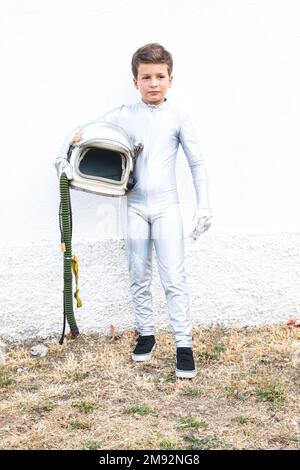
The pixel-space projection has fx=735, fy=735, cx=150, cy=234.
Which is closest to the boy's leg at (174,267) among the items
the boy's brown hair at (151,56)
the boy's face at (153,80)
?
the boy's face at (153,80)

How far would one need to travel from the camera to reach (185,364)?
411 centimetres

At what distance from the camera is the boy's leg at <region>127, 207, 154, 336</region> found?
427 centimetres

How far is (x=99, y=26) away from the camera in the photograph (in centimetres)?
452

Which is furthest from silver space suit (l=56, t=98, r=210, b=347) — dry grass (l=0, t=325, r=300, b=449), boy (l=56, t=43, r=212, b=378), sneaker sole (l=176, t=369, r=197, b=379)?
dry grass (l=0, t=325, r=300, b=449)

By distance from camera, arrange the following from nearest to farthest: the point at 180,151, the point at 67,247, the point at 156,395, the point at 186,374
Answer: the point at 156,395, the point at 186,374, the point at 67,247, the point at 180,151

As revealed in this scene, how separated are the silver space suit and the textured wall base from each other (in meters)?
0.50

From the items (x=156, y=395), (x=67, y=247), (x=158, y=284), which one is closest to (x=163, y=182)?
(x=67, y=247)

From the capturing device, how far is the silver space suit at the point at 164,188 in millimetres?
4188

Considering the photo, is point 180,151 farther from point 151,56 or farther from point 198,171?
point 151,56

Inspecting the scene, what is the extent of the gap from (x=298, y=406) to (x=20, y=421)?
1381mm

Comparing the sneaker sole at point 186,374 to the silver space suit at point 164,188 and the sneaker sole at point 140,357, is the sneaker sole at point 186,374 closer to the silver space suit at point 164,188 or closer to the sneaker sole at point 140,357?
the silver space suit at point 164,188

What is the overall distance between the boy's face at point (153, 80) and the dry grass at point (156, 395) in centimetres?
153

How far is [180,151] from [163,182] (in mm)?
524

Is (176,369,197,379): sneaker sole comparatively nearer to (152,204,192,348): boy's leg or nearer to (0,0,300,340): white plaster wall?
(152,204,192,348): boy's leg
